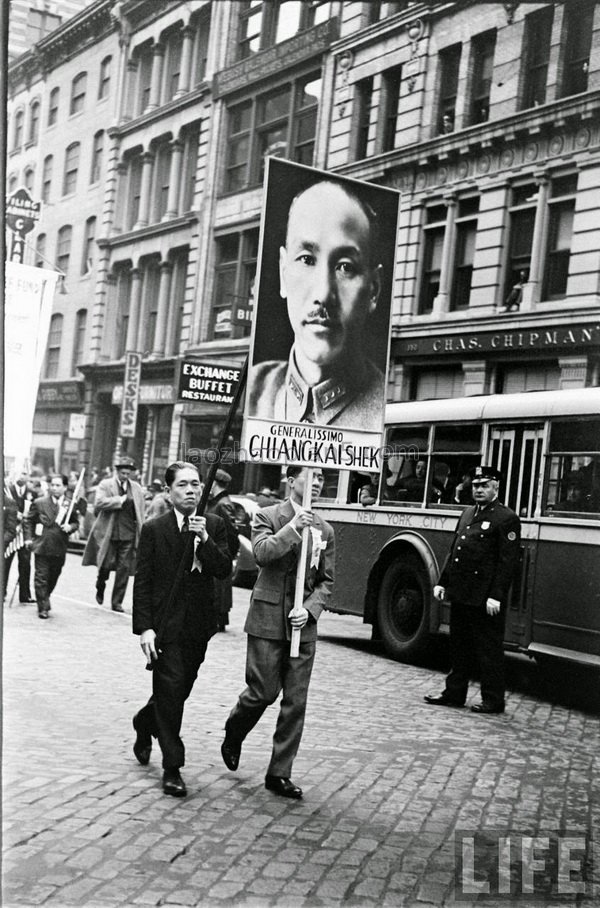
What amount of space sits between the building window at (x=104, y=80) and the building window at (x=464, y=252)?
1846 mm

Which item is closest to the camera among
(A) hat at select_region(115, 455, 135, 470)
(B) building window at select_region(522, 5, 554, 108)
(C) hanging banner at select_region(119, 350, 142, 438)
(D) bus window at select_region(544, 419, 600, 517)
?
(B) building window at select_region(522, 5, 554, 108)

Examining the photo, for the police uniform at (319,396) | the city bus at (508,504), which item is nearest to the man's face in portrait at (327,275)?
the police uniform at (319,396)

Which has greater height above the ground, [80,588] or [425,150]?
[425,150]

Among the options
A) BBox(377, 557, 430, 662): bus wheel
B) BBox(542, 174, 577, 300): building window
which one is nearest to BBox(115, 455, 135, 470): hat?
BBox(542, 174, 577, 300): building window

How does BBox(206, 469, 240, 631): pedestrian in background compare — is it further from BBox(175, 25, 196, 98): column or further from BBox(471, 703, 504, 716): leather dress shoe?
BBox(471, 703, 504, 716): leather dress shoe

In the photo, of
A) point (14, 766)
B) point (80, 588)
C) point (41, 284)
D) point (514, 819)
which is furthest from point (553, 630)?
point (80, 588)

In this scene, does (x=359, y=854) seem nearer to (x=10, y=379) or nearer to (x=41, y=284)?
(x=10, y=379)

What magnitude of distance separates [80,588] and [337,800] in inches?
361

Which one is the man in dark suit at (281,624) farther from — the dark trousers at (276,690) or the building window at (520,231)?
the building window at (520,231)

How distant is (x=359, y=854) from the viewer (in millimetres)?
4840

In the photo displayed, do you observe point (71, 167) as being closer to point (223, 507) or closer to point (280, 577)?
point (223, 507)

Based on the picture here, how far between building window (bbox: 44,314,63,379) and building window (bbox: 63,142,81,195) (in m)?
0.82

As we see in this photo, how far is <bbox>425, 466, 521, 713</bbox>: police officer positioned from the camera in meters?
8.40

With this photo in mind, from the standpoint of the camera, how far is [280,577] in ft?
19.4
